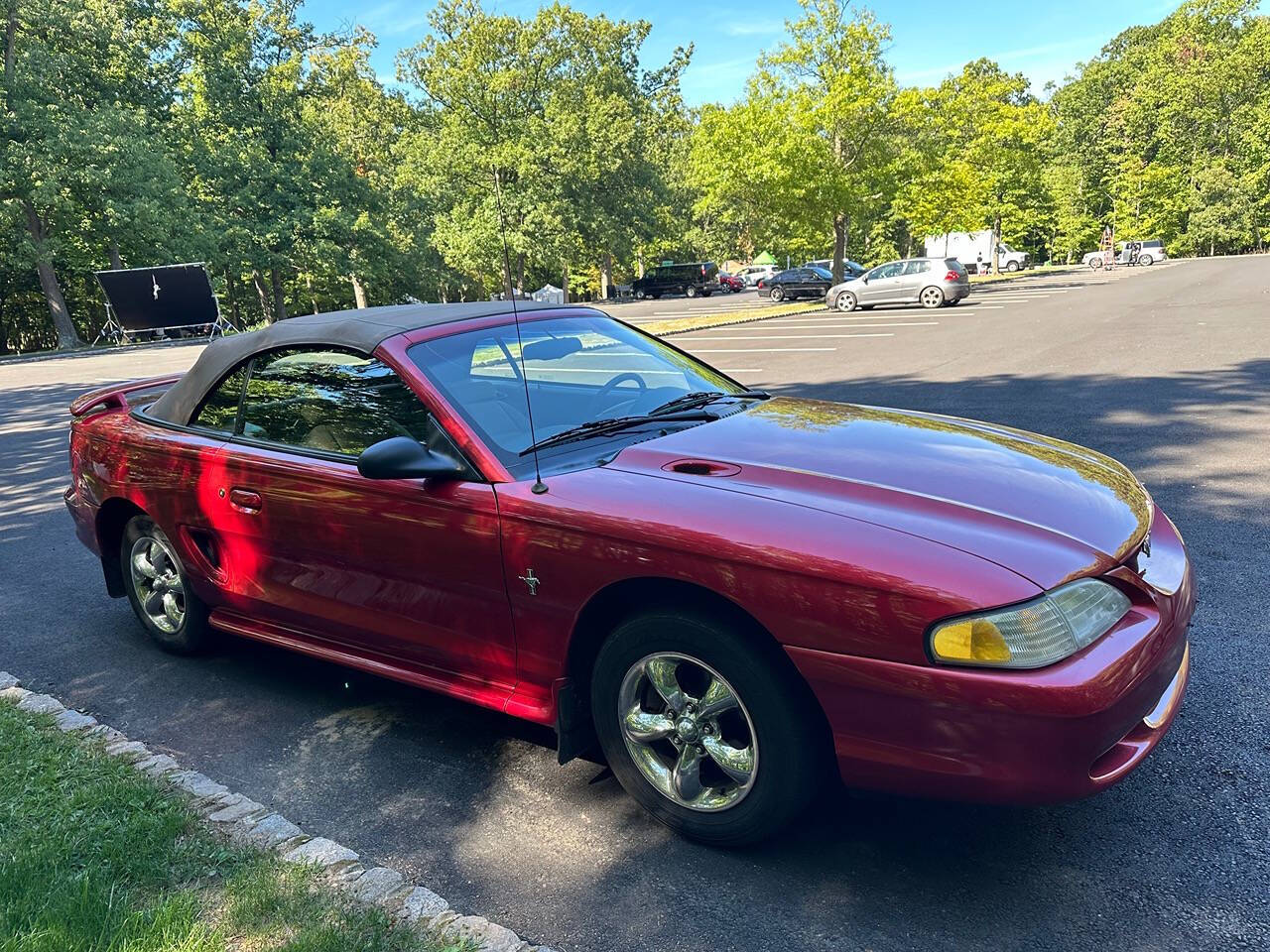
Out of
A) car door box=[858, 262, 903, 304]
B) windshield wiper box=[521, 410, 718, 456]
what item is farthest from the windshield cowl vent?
car door box=[858, 262, 903, 304]

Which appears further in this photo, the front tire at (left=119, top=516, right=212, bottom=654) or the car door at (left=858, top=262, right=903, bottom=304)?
the car door at (left=858, top=262, right=903, bottom=304)

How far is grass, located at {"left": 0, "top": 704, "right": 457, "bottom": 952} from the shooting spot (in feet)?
7.22

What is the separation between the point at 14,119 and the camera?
1159 inches

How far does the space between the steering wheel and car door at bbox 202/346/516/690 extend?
73cm

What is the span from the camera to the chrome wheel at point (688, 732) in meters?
2.48

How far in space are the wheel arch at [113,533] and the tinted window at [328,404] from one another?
1059mm

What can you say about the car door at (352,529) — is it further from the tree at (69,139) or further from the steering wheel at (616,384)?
the tree at (69,139)

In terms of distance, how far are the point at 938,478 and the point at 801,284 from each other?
3753 centimetres

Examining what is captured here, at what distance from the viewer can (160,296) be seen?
99.1ft

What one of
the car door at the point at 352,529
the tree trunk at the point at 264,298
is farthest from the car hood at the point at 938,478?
the tree trunk at the point at 264,298

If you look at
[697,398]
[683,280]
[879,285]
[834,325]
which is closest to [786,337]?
[834,325]

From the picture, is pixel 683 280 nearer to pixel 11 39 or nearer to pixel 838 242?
pixel 838 242

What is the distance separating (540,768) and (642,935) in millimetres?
936

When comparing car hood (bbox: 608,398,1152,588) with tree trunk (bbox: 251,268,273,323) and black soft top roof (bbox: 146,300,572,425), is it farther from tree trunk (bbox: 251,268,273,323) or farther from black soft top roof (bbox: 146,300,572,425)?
tree trunk (bbox: 251,268,273,323)
